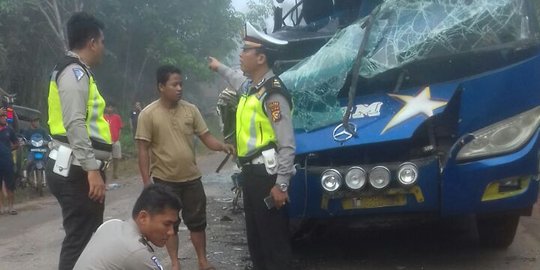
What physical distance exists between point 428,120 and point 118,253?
298 cm

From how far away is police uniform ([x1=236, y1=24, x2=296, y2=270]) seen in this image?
480 centimetres

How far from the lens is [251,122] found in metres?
4.96

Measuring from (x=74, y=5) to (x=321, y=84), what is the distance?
17.0 meters

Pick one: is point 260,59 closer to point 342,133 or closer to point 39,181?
point 342,133

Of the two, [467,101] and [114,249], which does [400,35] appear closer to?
[467,101]

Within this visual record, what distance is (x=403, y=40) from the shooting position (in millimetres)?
5875

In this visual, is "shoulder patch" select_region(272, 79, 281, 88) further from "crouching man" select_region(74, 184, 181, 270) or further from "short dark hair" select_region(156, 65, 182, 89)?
"crouching man" select_region(74, 184, 181, 270)

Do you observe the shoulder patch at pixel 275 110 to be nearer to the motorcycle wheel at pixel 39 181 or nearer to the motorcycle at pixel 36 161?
the motorcycle at pixel 36 161

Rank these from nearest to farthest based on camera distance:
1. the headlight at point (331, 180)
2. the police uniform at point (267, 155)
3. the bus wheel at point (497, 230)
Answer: the police uniform at point (267, 155) → the headlight at point (331, 180) → the bus wheel at point (497, 230)

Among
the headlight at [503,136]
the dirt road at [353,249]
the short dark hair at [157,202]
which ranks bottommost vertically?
the dirt road at [353,249]

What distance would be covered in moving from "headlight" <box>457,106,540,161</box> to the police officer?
2501 mm

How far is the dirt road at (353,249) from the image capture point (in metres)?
6.35

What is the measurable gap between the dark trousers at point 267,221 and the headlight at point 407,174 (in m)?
0.93

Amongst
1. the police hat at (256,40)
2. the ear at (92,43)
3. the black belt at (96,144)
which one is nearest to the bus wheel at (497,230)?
the police hat at (256,40)
